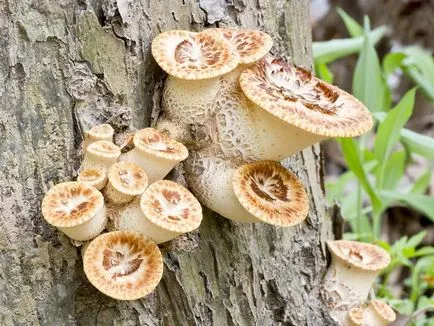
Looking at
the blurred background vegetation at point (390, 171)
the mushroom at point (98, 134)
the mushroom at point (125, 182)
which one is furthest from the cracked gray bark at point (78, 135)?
the blurred background vegetation at point (390, 171)

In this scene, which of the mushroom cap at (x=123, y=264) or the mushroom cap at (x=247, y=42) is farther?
the mushroom cap at (x=247, y=42)

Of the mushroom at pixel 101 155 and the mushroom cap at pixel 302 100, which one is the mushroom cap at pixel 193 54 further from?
the mushroom at pixel 101 155

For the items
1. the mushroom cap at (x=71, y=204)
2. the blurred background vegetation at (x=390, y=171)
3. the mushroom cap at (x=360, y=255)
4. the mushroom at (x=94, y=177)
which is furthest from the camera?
the blurred background vegetation at (x=390, y=171)

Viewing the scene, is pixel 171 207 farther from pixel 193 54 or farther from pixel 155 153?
pixel 193 54

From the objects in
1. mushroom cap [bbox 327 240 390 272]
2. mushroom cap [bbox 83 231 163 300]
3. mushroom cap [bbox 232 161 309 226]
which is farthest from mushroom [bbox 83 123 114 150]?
mushroom cap [bbox 327 240 390 272]

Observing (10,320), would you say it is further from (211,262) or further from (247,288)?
(247,288)

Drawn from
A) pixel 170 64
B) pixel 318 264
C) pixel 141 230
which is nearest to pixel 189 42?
pixel 170 64

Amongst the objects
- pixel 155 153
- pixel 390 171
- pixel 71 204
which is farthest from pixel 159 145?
pixel 390 171
